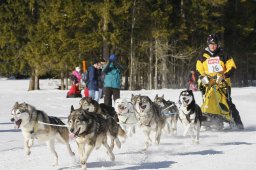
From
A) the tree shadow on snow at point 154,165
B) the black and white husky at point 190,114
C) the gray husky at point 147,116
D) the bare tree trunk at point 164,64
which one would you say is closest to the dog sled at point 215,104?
the black and white husky at point 190,114

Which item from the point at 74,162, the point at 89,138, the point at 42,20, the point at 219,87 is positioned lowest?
the point at 74,162

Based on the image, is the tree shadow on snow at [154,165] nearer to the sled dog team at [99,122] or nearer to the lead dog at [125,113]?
the sled dog team at [99,122]

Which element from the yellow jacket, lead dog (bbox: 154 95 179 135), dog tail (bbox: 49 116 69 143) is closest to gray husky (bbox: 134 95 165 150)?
lead dog (bbox: 154 95 179 135)

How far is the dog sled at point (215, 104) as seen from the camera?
9222 millimetres

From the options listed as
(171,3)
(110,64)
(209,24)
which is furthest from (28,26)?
(110,64)

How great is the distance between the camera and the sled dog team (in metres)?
5.65

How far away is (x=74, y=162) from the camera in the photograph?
250 inches

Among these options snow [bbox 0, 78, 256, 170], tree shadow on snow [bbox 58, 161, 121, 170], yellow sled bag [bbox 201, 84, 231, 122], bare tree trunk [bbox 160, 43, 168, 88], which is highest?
bare tree trunk [bbox 160, 43, 168, 88]

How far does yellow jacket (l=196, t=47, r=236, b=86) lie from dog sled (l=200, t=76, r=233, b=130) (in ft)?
0.54

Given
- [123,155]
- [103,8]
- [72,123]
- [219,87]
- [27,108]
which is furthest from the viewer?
[103,8]

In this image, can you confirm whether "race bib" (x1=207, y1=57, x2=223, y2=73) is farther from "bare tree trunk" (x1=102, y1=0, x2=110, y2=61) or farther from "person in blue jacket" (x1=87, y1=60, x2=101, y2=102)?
"bare tree trunk" (x1=102, y1=0, x2=110, y2=61)

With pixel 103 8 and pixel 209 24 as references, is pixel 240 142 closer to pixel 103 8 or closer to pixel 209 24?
pixel 103 8

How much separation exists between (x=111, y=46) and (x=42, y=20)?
4.76 m

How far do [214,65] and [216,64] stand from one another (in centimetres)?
4
